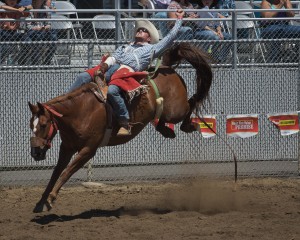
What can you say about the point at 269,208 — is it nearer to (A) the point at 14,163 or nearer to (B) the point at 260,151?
(B) the point at 260,151

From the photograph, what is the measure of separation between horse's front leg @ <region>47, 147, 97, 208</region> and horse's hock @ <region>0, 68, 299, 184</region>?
8.13 ft

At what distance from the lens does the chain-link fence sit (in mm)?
10758

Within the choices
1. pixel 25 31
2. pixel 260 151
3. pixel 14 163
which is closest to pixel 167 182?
pixel 260 151

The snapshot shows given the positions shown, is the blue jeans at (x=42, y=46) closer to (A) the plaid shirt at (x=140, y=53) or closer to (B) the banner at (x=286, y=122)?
(A) the plaid shirt at (x=140, y=53)

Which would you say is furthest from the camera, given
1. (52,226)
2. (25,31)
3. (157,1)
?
(157,1)

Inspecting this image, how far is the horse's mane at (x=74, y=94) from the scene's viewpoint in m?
8.43

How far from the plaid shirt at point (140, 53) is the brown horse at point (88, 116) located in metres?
0.32

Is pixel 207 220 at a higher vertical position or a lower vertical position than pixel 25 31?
lower

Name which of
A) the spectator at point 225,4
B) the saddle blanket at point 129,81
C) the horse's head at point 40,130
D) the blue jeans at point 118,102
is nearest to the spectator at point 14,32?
the saddle blanket at point 129,81

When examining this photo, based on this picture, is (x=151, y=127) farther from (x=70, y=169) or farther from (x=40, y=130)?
(x=40, y=130)

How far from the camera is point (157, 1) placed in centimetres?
1304

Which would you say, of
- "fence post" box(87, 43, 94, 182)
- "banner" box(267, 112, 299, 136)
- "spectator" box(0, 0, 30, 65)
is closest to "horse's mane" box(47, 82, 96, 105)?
"fence post" box(87, 43, 94, 182)

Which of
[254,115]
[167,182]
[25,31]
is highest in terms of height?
[25,31]

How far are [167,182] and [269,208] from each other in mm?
2440
